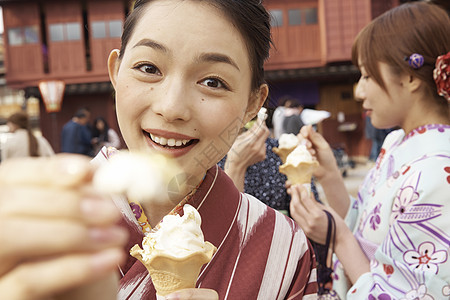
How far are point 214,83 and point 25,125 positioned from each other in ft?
18.1

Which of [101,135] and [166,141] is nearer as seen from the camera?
[166,141]

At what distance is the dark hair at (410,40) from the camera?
194 cm

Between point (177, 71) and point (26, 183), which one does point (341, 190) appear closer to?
point (177, 71)

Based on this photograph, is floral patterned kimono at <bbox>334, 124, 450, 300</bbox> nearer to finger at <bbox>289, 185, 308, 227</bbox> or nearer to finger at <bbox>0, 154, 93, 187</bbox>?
finger at <bbox>289, 185, 308, 227</bbox>

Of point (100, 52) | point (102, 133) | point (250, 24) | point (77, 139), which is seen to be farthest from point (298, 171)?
point (100, 52)

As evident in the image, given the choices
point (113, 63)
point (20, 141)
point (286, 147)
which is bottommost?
point (20, 141)

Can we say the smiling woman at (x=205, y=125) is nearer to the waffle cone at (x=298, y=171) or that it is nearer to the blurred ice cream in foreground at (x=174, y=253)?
the blurred ice cream in foreground at (x=174, y=253)

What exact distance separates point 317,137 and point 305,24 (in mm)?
14700

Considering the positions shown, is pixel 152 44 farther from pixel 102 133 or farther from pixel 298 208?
pixel 102 133

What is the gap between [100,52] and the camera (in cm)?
1634

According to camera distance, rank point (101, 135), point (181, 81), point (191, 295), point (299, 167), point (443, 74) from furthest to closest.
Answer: point (101, 135) → point (299, 167) → point (443, 74) → point (181, 81) → point (191, 295)

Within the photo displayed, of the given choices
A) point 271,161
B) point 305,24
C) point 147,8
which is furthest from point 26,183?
point 305,24

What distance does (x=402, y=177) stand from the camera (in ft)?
6.19

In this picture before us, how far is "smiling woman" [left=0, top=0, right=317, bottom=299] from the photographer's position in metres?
1.02
